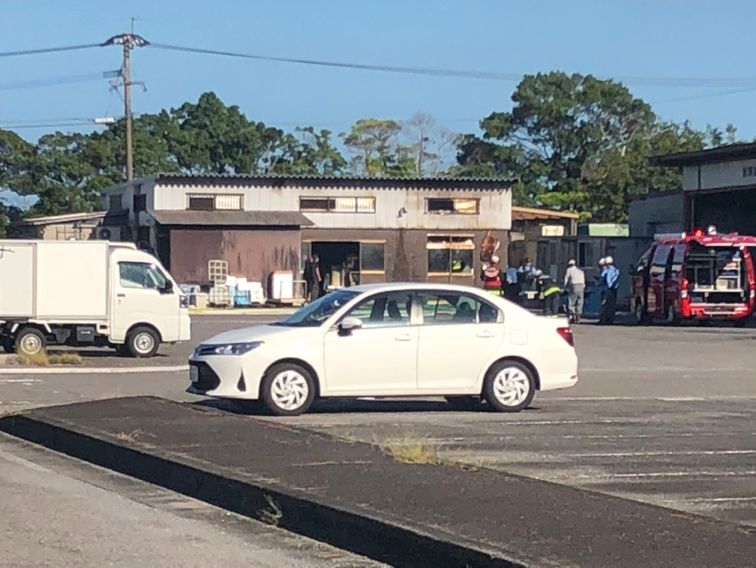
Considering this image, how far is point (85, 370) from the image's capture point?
23.1 meters

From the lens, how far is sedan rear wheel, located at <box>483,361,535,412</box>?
659 inches

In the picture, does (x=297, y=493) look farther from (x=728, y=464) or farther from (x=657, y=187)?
(x=657, y=187)

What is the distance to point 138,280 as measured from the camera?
26.2m

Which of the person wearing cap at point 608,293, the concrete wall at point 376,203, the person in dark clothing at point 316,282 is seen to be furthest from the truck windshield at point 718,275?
the concrete wall at point 376,203

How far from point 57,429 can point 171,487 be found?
9.72 feet

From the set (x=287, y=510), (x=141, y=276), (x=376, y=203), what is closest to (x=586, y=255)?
(x=376, y=203)

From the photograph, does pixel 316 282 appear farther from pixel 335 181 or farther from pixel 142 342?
pixel 142 342

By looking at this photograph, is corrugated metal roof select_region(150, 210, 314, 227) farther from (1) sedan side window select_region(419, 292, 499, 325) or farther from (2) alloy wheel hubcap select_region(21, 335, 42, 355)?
(1) sedan side window select_region(419, 292, 499, 325)

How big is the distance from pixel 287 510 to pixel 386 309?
268 inches

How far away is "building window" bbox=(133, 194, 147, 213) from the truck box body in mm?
28742

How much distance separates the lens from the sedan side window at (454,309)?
16.5 m

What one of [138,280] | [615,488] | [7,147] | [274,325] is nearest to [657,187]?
[7,147]

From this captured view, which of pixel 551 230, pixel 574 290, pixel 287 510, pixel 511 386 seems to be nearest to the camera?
pixel 287 510

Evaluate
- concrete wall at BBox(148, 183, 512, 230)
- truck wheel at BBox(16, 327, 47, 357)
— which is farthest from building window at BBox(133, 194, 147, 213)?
truck wheel at BBox(16, 327, 47, 357)
